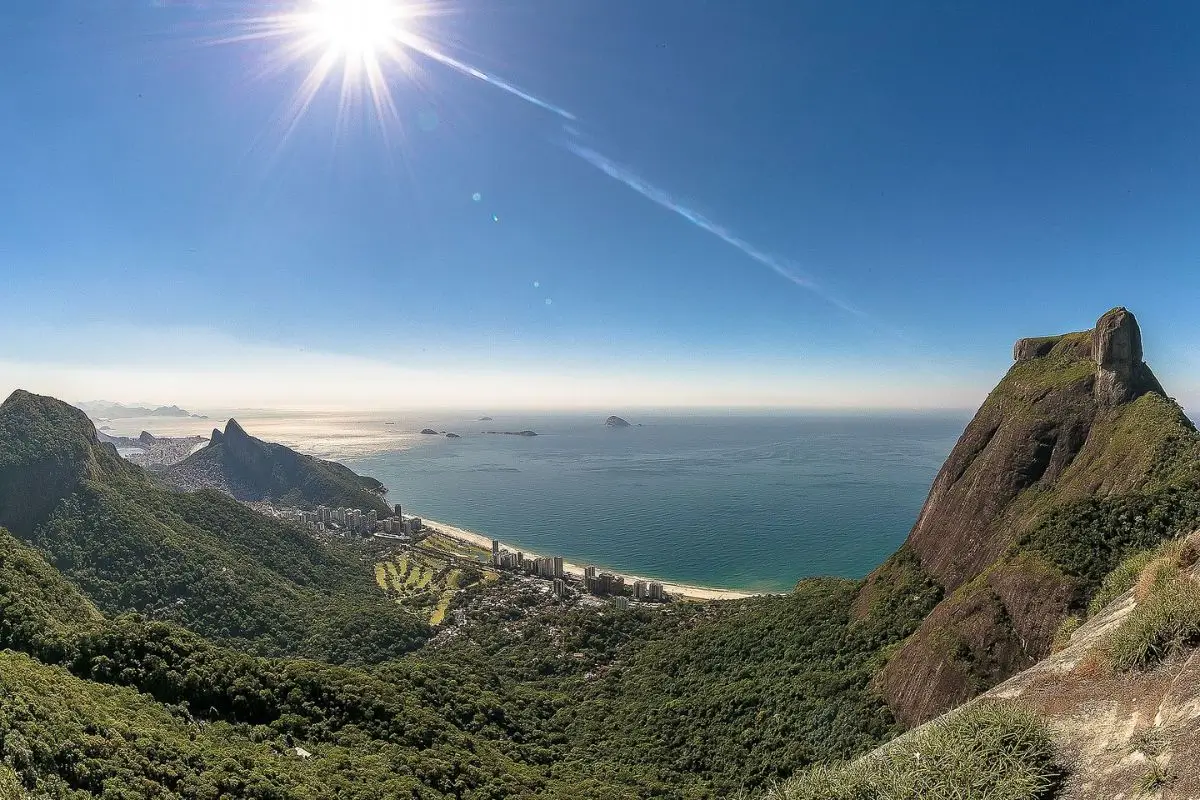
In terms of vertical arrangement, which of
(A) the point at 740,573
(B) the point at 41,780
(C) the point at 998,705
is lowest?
(A) the point at 740,573

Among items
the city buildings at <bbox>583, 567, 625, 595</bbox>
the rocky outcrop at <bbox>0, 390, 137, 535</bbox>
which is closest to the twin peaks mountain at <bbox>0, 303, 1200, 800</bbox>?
the city buildings at <bbox>583, 567, 625, 595</bbox>

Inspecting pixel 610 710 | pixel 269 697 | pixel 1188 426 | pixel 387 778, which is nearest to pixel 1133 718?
pixel 387 778

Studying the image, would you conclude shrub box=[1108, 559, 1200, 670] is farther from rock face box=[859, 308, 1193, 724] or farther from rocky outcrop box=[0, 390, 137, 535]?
rocky outcrop box=[0, 390, 137, 535]

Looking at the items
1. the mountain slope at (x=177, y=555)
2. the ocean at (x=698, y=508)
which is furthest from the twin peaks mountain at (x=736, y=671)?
the ocean at (x=698, y=508)

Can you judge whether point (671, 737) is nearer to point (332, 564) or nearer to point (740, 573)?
point (740, 573)

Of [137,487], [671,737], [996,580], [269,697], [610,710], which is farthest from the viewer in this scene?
[137,487]

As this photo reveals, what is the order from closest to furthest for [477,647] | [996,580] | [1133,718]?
[1133,718], [996,580], [477,647]

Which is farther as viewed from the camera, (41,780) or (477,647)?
(477,647)
